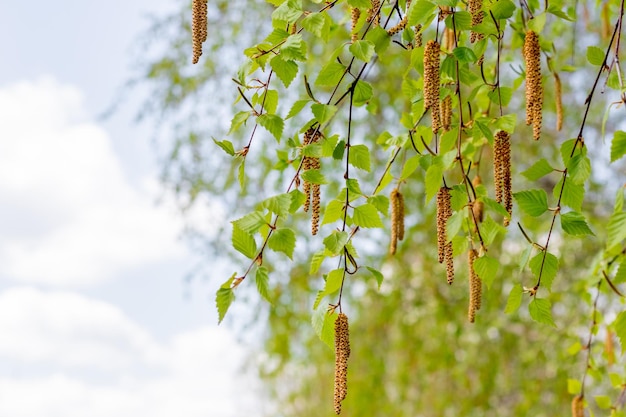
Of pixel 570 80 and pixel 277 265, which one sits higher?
pixel 570 80

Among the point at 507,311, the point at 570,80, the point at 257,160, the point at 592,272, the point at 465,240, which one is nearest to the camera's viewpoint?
the point at 507,311

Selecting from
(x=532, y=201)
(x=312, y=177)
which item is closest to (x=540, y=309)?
(x=532, y=201)

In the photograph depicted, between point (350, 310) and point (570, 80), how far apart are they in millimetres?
1293

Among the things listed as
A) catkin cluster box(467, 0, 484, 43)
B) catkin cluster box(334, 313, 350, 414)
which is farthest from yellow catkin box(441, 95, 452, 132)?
catkin cluster box(334, 313, 350, 414)

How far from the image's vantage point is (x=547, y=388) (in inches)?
112

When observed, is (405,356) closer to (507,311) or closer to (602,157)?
(602,157)

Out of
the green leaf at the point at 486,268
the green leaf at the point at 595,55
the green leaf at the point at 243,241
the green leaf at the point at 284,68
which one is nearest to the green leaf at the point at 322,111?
the green leaf at the point at 284,68

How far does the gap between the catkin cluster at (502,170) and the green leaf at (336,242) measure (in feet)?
0.63

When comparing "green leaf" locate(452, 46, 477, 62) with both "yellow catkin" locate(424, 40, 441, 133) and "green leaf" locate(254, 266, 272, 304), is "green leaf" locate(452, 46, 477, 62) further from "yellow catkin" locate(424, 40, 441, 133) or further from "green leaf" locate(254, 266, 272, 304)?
"green leaf" locate(254, 266, 272, 304)

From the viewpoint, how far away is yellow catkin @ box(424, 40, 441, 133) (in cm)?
85

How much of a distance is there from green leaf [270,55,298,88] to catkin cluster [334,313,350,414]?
26cm

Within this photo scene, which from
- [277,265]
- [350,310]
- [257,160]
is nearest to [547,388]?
[350,310]

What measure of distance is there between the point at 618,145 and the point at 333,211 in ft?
1.09

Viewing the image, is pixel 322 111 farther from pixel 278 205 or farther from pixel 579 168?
pixel 579 168
